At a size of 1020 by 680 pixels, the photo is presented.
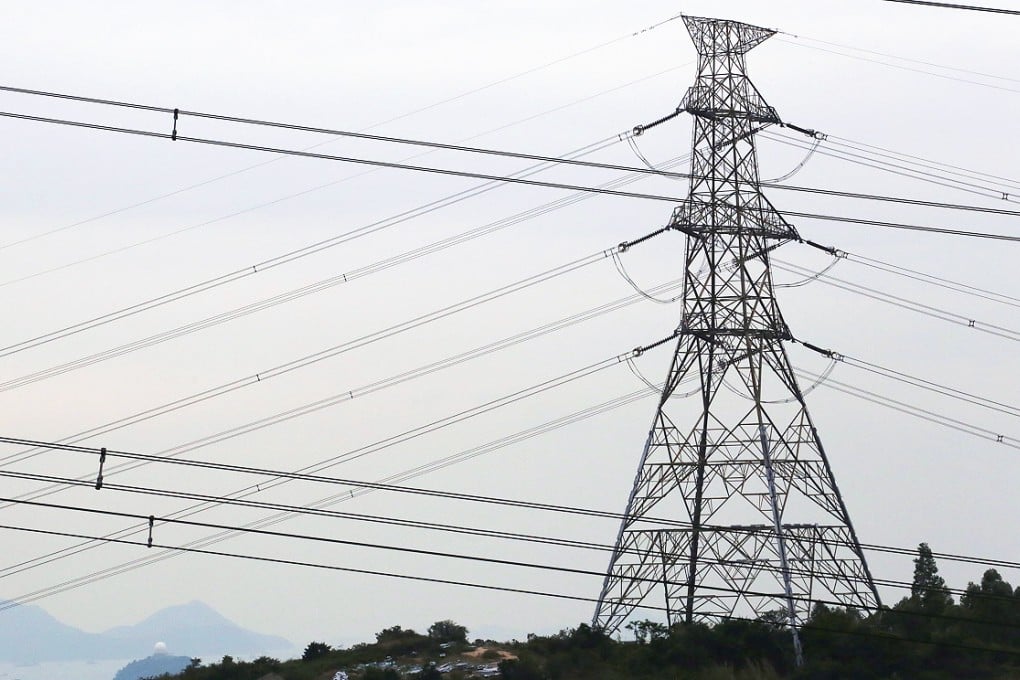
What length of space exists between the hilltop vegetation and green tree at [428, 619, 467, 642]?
229 inches

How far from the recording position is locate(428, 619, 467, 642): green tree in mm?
81500

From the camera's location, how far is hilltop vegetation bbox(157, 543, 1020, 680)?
64.3m

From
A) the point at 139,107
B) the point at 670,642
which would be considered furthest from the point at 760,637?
the point at 139,107

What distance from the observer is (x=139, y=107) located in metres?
33.0

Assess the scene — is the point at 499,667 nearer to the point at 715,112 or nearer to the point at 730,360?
the point at 730,360

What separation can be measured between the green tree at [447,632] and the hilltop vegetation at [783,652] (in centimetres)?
583

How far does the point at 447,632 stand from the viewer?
270ft

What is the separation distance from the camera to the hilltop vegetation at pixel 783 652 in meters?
64.3

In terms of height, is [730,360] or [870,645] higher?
[730,360]

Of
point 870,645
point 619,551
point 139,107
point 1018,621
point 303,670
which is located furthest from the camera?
point 303,670

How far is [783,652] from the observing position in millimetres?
66125

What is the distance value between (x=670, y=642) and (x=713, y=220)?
62.7 feet

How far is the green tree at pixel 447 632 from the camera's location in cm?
8150

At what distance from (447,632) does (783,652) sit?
22521 millimetres
